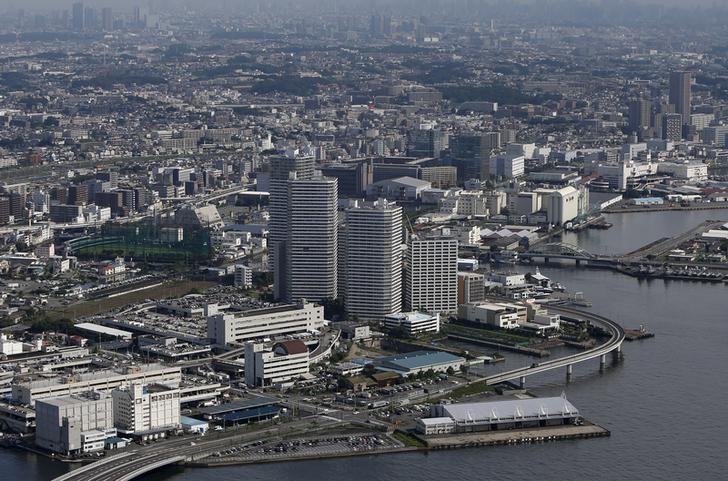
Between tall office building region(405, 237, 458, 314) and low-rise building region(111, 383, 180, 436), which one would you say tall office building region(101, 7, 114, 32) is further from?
low-rise building region(111, 383, 180, 436)

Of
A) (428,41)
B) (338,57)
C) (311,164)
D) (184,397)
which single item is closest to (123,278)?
(311,164)

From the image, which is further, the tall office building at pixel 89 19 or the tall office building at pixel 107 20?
the tall office building at pixel 89 19

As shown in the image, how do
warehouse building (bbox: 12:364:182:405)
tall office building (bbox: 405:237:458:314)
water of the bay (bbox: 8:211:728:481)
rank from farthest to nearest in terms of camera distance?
tall office building (bbox: 405:237:458:314)
warehouse building (bbox: 12:364:182:405)
water of the bay (bbox: 8:211:728:481)

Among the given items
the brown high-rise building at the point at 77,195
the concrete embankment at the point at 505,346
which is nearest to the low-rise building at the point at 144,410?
the concrete embankment at the point at 505,346

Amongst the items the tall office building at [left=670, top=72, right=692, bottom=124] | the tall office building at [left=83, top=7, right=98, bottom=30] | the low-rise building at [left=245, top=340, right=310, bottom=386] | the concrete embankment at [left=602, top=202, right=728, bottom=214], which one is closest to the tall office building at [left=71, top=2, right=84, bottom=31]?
the tall office building at [left=83, top=7, right=98, bottom=30]

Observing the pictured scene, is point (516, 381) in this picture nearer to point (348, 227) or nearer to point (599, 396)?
point (599, 396)

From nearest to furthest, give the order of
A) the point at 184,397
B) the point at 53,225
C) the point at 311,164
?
the point at 184,397
the point at 311,164
the point at 53,225

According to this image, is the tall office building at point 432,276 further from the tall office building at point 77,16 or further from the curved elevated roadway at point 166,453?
the tall office building at point 77,16
